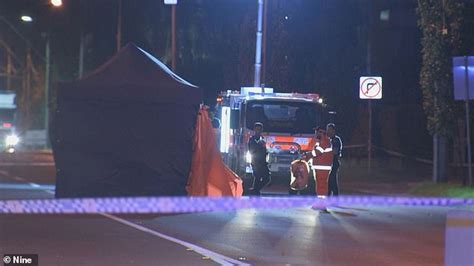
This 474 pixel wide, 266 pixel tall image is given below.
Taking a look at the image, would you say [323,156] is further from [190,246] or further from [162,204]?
[190,246]

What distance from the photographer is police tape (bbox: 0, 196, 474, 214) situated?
15728 millimetres

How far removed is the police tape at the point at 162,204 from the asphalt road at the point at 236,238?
0.68 m

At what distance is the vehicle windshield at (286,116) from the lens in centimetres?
2108

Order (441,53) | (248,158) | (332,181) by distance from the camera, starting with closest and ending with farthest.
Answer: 1. (332,181)
2. (248,158)
3. (441,53)

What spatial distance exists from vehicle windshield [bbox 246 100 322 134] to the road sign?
130 inches

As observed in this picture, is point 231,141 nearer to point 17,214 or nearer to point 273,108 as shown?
point 273,108

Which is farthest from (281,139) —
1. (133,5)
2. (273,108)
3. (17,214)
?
(133,5)

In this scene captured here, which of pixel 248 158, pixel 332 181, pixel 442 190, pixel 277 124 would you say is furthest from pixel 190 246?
pixel 442 190

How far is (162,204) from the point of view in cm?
1667

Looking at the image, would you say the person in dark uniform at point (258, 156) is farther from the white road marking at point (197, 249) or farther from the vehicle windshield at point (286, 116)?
the white road marking at point (197, 249)

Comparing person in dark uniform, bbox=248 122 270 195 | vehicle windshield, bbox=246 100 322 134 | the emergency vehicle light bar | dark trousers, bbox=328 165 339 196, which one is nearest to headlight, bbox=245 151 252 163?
vehicle windshield, bbox=246 100 322 134

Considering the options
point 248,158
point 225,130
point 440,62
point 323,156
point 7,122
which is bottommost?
point 248,158

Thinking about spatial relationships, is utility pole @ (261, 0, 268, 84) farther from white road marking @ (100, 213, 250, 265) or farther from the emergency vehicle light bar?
white road marking @ (100, 213, 250, 265)

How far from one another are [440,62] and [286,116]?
420 cm
